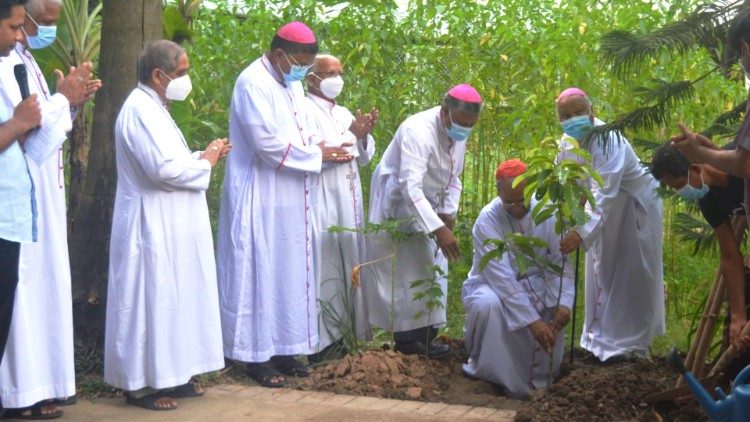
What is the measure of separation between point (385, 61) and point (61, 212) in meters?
4.26

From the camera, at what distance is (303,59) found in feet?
23.7

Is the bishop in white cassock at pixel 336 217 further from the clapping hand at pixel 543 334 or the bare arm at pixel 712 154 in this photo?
the bare arm at pixel 712 154

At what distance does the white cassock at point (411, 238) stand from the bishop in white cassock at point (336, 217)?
14 centimetres

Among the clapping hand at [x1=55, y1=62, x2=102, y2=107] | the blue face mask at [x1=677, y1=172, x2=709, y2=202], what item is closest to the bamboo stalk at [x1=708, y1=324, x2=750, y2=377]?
the blue face mask at [x1=677, y1=172, x2=709, y2=202]

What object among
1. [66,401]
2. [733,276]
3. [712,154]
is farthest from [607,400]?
[66,401]

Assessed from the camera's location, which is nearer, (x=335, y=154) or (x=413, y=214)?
(x=335, y=154)

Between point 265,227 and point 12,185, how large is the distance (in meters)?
→ 2.23

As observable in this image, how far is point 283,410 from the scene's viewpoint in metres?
6.27

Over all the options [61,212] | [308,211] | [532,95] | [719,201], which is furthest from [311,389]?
[532,95]

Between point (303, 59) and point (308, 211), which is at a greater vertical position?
point (303, 59)

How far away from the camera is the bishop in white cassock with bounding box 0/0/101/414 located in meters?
5.84

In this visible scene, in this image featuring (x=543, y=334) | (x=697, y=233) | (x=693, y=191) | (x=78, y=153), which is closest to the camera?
(x=693, y=191)

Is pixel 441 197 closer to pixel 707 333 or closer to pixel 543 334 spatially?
pixel 543 334

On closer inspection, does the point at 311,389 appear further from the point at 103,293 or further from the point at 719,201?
the point at 719,201
